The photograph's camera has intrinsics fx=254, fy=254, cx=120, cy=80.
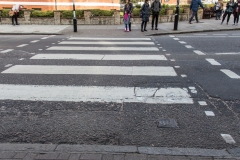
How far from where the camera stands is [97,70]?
712 centimetres

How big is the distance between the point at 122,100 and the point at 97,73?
6.46 feet

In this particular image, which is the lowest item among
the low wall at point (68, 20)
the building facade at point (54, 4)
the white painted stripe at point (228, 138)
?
the white painted stripe at point (228, 138)

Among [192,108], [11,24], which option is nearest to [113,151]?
[192,108]

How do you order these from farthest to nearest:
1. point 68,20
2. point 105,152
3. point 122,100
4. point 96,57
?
point 68,20
point 96,57
point 122,100
point 105,152

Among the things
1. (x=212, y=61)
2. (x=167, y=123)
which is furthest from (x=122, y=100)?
(x=212, y=61)

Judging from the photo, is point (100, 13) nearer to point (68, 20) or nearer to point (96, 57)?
point (68, 20)

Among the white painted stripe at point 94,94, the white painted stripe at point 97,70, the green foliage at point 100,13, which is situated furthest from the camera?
the green foliage at point 100,13

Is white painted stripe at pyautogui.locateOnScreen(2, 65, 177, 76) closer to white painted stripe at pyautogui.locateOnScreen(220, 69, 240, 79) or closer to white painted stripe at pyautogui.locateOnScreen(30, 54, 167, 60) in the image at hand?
white painted stripe at pyautogui.locateOnScreen(30, 54, 167, 60)

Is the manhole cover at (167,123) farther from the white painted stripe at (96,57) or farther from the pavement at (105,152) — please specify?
the white painted stripe at (96,57)

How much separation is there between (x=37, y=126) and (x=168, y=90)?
9.32ft

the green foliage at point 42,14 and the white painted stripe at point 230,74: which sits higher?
the green foliage at point 42,14

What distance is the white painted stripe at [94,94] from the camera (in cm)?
510

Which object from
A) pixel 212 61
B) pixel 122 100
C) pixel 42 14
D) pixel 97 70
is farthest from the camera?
pixel 42 14

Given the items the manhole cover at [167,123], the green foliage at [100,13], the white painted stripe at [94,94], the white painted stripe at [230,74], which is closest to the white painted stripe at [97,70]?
Result: the white painted stripe at [94,94]
